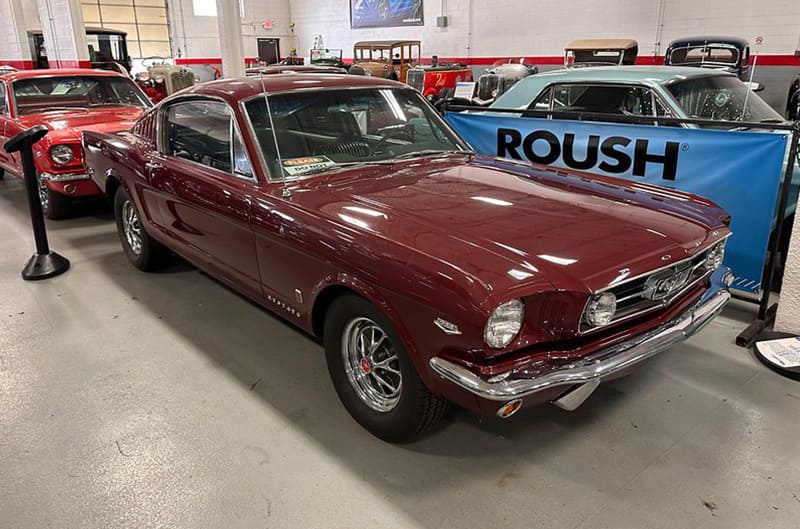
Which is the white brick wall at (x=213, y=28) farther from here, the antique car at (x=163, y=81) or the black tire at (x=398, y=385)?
the black tire at (x=398, y=385)

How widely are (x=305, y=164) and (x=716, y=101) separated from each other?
12.5 feet

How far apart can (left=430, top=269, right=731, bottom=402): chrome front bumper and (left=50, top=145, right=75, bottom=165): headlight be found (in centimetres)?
479

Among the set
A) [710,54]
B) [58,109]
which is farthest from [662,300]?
[710,54]

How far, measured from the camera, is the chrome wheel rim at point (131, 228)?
4.47m

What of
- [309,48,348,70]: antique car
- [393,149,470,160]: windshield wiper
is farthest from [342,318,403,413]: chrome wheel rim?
[309,48,348,70]: antique car

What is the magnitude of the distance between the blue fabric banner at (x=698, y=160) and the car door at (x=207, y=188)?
246 cm

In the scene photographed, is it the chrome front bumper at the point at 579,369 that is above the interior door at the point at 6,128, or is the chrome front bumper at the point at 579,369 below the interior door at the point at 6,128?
below

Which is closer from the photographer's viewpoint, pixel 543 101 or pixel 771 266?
pixel 771 266

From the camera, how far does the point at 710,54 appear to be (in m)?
9.28

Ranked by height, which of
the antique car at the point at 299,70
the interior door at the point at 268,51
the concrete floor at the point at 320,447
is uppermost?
the interior door at the point at 268,51

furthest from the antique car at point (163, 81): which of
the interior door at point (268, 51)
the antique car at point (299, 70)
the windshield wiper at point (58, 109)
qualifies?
the interior door at point (268, 51)

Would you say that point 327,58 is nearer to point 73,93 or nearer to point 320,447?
point 73,93

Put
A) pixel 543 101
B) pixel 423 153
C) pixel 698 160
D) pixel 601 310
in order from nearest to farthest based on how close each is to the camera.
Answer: pixel 601 310
pixel 423 153
pixel 698 160
pixel 543 101

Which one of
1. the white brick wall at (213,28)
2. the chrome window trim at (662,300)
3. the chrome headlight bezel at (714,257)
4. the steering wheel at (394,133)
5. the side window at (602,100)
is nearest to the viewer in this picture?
the chrome window trim at (662,300)
